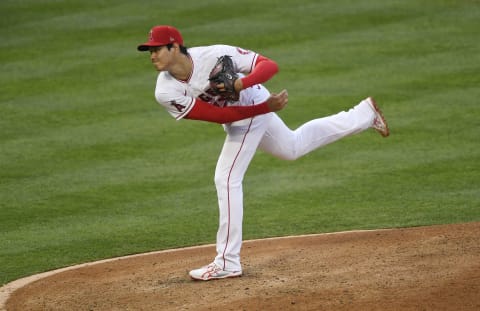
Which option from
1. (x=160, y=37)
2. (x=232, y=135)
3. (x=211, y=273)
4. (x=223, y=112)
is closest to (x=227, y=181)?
(x=232, y=135)

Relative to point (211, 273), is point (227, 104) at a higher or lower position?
higher

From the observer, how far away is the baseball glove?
704 cm

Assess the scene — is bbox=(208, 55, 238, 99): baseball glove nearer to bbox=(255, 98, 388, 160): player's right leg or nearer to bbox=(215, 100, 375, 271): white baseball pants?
bbox=(215, 100, 375, 271): white baseball pants

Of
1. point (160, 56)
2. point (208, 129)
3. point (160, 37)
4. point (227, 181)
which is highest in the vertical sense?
point (160, 37)

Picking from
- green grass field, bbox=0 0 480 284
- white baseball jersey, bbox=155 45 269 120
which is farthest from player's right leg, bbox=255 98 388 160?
green grass field, bbox=0 0 480 284

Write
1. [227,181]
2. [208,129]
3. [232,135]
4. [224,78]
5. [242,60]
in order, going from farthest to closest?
1. [208,129]
2. [232,135]
3. [227,181]
4. [242,60]
5. [224,78]

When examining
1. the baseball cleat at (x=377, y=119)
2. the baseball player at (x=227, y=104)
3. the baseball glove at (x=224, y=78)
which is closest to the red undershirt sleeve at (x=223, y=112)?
the baseball player at (x=227, y=104)

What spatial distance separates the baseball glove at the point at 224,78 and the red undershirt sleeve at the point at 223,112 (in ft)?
0.35

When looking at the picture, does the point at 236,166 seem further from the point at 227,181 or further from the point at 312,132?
the point at 312,132

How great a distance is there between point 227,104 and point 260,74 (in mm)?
442

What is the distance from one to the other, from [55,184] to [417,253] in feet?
14.8

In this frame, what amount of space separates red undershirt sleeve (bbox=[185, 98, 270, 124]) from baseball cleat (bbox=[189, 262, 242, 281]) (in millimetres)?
1052

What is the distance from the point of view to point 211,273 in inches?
292

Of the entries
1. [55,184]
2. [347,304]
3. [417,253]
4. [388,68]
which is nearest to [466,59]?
[388,68]
